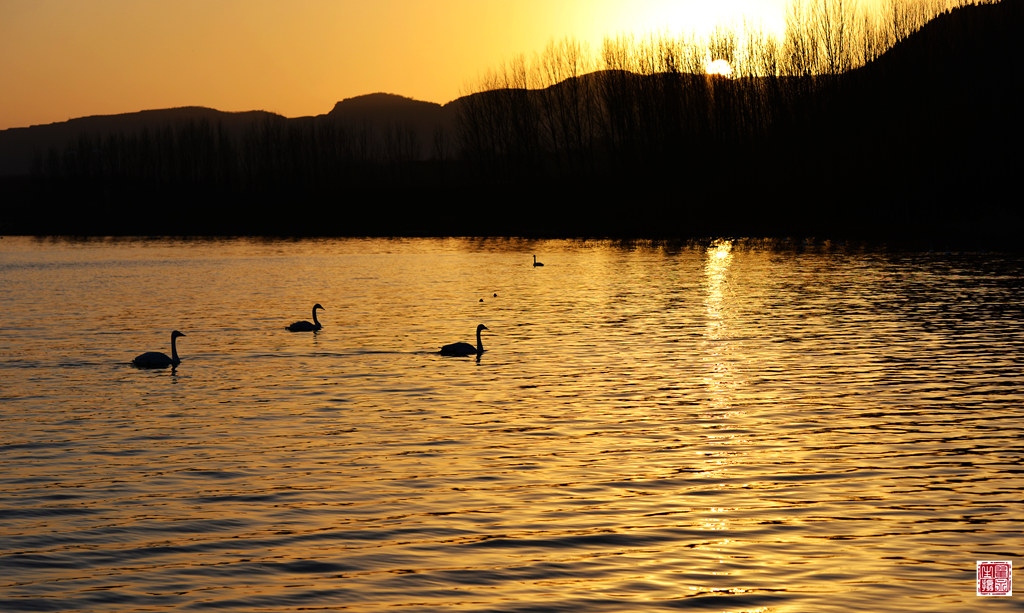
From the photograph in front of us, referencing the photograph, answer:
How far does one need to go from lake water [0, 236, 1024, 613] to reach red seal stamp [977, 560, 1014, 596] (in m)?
0.17

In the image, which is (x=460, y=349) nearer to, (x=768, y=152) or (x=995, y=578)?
(x=995, y=578)

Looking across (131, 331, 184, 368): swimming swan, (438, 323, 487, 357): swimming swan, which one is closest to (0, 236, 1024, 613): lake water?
(131, 331, 184, 368): swimming swan

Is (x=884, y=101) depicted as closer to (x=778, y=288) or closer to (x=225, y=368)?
(x=778, y=288)

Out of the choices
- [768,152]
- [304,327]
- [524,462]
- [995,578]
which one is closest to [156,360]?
[304,327]

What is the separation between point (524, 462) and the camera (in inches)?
643

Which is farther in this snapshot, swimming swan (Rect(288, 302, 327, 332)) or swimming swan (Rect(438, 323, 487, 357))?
swimming swan (Rect(288, 302, 327, 332))

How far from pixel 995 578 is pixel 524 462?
7.52 metres

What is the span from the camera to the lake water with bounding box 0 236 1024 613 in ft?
35.5

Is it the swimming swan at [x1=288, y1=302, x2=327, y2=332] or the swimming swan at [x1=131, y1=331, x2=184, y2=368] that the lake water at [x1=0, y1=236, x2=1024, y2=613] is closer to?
the swimming swan at [x1=288, y1=302, x2=327, y2=332]

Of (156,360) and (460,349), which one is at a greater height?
(156,360)

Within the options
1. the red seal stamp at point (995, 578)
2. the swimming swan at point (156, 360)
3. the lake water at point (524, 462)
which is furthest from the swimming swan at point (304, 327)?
the red seal stamp at point (995, 578)

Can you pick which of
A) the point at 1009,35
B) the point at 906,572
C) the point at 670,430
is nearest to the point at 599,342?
the point at 670,430

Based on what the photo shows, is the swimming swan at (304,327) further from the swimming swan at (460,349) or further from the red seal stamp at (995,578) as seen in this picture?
the red seal stamp at (995,578)

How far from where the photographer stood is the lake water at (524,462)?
35.5ft
